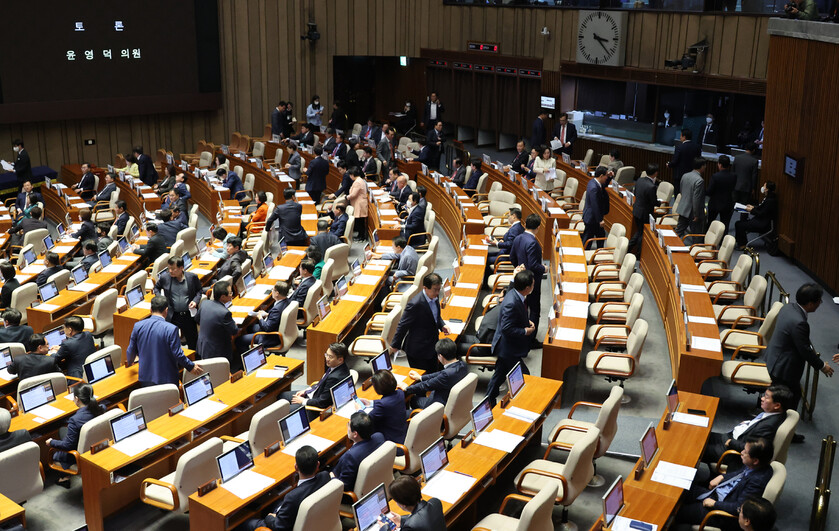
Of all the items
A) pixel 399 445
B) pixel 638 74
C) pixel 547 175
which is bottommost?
pixel 399 445

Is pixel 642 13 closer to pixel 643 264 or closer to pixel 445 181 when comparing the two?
pixel 445 181

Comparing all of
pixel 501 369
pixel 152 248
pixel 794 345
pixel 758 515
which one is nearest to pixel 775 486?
pixel 758 515

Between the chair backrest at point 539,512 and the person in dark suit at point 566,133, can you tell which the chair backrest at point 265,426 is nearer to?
the chair backrest at point 539,512

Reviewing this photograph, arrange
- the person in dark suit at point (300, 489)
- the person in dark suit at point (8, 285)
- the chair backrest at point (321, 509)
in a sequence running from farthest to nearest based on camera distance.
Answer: the person in dark suit at point (8, 285) → the person in dark suit at point (300, 489) → the chair backrest at point (321, 509)

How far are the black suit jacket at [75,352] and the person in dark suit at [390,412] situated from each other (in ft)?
12.3

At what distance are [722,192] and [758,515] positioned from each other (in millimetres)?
8918

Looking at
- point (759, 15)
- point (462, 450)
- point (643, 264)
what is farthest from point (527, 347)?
point (759, 15)

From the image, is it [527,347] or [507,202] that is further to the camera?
[507,202]

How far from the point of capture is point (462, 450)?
6.47m

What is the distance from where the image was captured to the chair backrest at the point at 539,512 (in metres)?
5.18

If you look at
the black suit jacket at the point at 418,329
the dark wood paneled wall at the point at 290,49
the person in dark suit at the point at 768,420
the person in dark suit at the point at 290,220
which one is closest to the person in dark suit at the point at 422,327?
the black suit jacket at the point at 418,329

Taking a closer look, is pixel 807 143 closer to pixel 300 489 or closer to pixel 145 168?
pixel 300 489

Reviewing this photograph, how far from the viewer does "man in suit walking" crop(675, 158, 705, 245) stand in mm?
12211

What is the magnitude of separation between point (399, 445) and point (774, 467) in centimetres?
278
